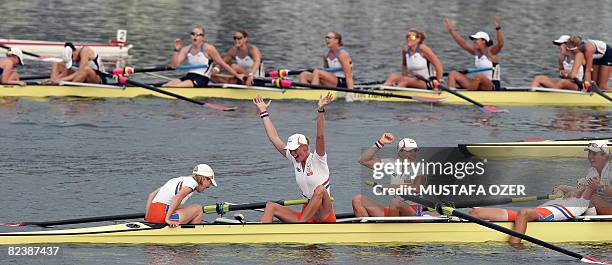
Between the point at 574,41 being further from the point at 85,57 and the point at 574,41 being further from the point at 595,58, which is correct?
the point at 85,57

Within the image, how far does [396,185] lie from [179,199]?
312cm

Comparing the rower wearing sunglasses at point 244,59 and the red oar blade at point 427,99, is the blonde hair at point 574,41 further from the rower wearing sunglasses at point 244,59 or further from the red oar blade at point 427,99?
the rower wearing sunglasses at point 244,59

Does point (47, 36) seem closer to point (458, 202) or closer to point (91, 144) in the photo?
point (91, 144)

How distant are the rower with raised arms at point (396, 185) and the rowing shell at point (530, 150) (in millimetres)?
6913

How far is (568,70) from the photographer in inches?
1328

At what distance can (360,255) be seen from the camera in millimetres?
19609

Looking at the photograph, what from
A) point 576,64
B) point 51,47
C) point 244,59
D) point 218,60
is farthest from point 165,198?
point 51,47

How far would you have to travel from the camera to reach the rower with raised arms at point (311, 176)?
757 inches

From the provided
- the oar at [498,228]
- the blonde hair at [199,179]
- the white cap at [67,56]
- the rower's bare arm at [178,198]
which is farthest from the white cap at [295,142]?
the white cap at [67,56]

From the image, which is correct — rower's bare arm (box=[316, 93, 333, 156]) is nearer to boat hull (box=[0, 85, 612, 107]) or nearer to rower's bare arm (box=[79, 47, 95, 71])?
boat hull (box=[0, 85, 612, 107])

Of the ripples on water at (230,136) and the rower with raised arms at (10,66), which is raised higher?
the rower with raised arms at (10,66)

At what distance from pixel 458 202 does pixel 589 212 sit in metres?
2.08

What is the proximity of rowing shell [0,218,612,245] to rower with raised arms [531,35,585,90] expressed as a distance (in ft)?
43.8

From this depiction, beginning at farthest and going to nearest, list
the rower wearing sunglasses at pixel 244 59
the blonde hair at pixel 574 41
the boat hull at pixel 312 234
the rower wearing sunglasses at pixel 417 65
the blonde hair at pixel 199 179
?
the rower wearing sunglasses at pixel 244 59, the rower wearing sunglasses at pixel 417 65, the blonde hair at pixel 574 41, the boat hull at pixel 312 234, the blonde hair at pixel 199 179
